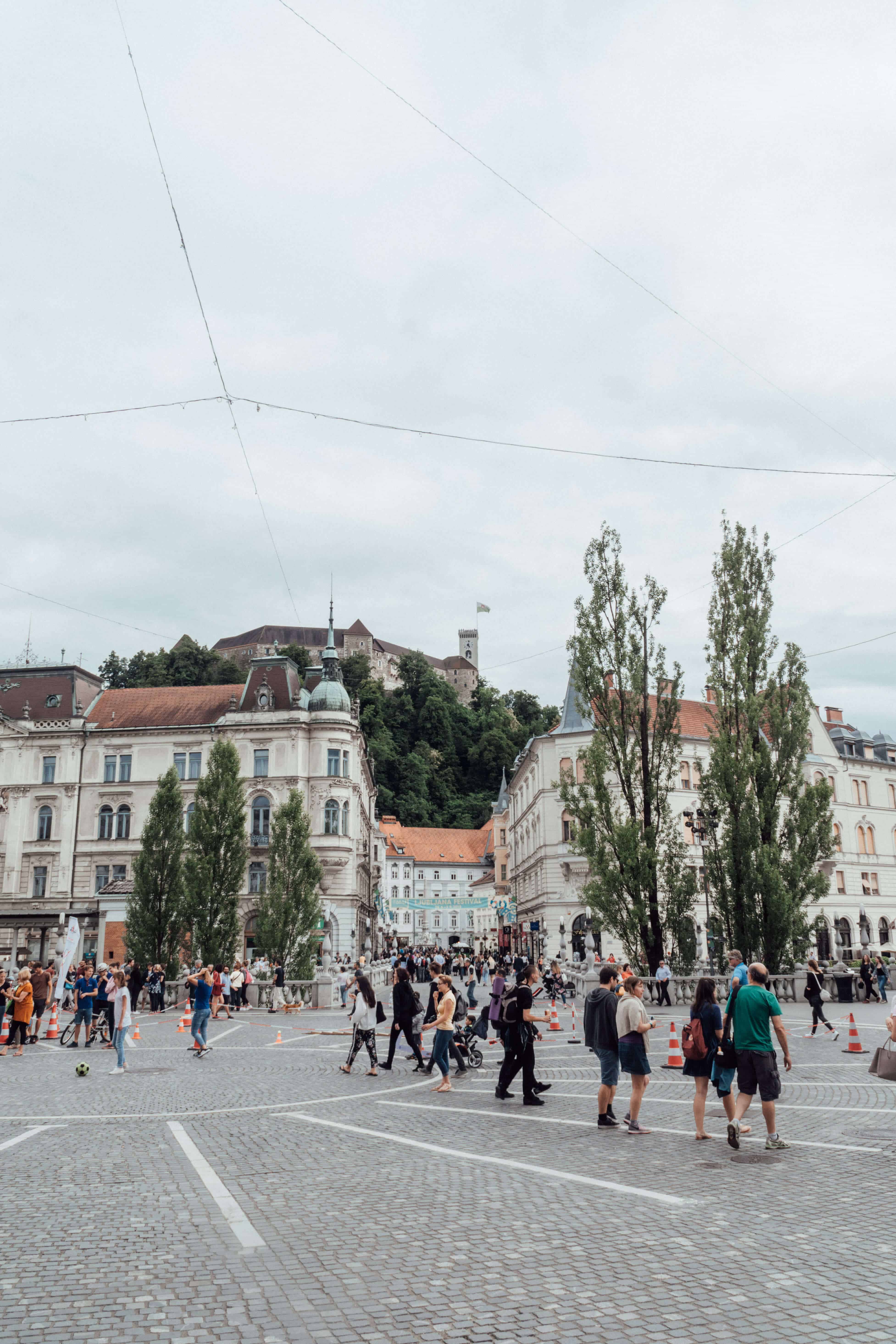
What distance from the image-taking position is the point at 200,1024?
18.6m

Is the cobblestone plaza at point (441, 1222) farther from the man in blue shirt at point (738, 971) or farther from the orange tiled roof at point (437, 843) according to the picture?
the orange tiled roof at point (437, 843)

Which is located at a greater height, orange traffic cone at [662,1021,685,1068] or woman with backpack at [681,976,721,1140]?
woman with backpack at [681,976,721,1140]

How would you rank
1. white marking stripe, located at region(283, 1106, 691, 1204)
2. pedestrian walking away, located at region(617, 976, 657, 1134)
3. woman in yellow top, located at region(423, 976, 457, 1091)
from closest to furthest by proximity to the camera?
white marking stripe, located at region(283, 1106, 691, 1204), pedestrian walking away, located at region(617, 976, 657, 1134), woman in yellow top, located at region(423, 976, 457, 1091)

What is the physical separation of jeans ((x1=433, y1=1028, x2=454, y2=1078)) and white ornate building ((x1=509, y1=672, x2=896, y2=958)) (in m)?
41.2

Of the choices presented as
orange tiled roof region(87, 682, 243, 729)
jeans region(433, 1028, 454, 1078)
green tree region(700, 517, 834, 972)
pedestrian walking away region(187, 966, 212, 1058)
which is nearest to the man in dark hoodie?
jeans region(433, 1028, 454, 1078)

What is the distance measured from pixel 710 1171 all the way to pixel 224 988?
24725mm

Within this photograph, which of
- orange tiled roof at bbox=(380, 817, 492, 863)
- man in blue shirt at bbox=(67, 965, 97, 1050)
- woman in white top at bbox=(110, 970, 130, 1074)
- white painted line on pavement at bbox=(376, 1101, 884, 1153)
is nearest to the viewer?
white painted line on pavement at bbox=(376, 1101, 884, 1153)

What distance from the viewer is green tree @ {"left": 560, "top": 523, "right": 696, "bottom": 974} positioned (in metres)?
29.0

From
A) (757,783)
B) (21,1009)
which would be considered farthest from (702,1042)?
(757,783)

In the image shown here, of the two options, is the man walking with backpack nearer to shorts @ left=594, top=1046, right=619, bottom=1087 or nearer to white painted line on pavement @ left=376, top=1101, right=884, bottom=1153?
white painted line on pavement @ left=376, top=1101, right=884, bottom=1153

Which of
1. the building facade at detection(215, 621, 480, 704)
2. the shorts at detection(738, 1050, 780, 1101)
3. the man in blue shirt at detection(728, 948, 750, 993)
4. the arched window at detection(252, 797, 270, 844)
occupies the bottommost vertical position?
the shorts at detection(738, 1050, 780, 1101)

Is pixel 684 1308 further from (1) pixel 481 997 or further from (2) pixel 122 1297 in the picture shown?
(1) pixel 481 997

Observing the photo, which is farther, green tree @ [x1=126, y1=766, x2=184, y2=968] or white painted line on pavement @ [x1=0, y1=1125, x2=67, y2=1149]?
green tree @ [x1=126, y1=766, x2=184, y2=968]

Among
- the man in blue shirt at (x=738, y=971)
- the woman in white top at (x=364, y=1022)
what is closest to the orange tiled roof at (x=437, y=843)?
the woman in white top at (x=364, y=1022)
